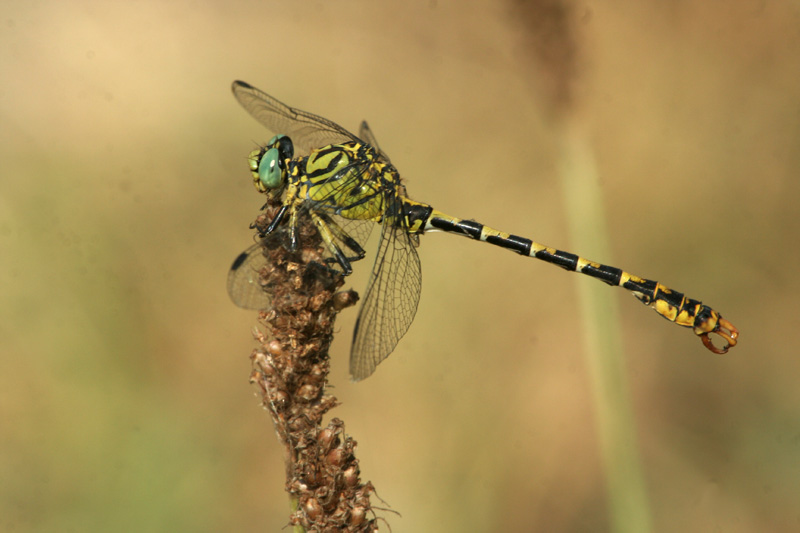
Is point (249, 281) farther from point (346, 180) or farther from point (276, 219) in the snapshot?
point (346, 180)

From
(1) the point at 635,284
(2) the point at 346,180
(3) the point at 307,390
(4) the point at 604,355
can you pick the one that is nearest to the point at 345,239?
(2) the point at 346,180

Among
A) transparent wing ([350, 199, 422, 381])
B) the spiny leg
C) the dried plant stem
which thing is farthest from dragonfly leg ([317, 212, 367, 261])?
the dried plant stem

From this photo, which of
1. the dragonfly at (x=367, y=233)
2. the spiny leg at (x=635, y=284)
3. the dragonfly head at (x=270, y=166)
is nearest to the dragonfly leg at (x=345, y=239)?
the dragonfly at (x=367, y=233)

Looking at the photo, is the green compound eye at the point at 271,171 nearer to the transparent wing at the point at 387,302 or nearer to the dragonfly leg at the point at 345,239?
the dragonfly leg at the point at 345,239

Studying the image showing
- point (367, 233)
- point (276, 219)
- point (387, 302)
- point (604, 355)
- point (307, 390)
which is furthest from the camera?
point (367, 233)

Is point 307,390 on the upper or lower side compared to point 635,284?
lower

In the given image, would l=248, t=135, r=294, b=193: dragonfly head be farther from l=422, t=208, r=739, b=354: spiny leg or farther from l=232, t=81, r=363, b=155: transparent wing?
l=422, t=208, r=739, b=354: spiny leg

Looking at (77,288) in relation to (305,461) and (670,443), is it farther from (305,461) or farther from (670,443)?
(670,443)
